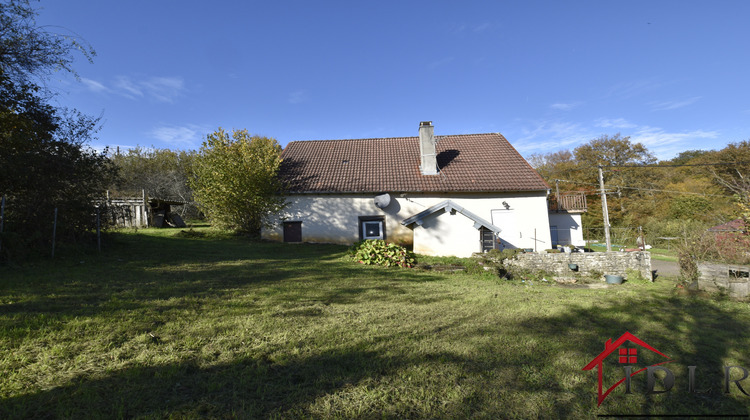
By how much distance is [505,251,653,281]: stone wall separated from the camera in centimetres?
1385

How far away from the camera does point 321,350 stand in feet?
12.7

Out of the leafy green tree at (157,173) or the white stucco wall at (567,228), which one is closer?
the white stucco wall at (567,228)

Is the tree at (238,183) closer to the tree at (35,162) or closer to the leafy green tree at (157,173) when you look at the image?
the tree at (35,162)

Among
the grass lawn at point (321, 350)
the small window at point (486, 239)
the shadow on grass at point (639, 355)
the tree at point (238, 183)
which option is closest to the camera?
the grass lawn at point (321, 350)

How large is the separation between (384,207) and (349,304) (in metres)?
11.7

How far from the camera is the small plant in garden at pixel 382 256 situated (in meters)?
12.3

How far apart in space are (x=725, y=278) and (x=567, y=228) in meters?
11.7

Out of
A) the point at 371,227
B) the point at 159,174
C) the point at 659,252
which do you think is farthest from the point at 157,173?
the point at 659,252

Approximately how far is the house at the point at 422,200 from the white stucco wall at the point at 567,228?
4.61 meters

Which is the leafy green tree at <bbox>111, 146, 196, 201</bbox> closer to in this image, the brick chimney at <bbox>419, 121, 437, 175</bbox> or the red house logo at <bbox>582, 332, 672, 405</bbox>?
the brick chimney at <bbox>419, 121, 437, 175</bbox>

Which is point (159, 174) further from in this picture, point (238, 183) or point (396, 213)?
point (396, 213)

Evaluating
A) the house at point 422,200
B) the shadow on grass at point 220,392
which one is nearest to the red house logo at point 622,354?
the shadow on grass at point 220,392


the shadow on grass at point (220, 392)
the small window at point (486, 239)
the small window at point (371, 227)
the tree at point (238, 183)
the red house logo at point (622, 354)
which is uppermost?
the tree at point (238, 183)

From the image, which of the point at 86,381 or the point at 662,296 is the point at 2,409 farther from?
the point at 662,296
